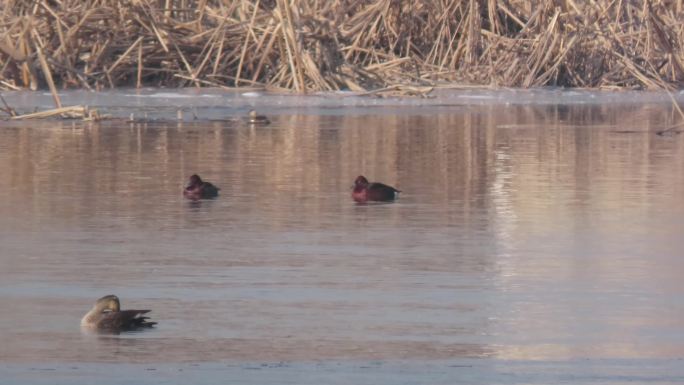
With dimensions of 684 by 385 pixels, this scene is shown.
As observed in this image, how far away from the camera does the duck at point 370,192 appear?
9.48 metres

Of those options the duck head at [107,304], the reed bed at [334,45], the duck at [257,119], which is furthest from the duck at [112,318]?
the reed bed at [334,45]

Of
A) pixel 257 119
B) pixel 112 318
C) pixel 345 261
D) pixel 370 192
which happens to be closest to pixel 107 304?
pixel 112 318

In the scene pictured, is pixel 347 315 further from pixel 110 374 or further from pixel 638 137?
pixel 638 137

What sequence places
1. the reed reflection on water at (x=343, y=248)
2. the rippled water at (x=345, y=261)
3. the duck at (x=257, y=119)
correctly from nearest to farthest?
the rippled water at (x=345, y=261), the reed reflection on water at (x=343, y=248), the duck at (x=257, y=119)

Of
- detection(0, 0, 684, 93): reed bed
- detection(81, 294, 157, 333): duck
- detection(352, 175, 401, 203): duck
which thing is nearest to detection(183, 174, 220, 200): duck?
detection(352, 175, 401, 203): duck

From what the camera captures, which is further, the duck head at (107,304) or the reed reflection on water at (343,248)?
the duck head at (107,304)

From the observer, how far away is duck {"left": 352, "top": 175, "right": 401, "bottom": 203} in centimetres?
948

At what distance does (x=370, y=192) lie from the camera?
31.1ft

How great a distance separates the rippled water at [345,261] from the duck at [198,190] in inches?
3.9

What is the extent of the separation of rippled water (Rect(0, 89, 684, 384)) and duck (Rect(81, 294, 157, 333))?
7 cm

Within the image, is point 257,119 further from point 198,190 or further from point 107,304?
point 107,304

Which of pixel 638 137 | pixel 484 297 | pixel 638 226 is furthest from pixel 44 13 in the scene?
pixel 484 297

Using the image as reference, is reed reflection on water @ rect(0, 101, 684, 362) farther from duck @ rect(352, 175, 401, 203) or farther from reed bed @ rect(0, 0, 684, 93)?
reed bed @ rect(0, 0, 684, 93)

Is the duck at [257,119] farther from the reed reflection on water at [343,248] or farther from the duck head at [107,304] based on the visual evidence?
the duck head at [107,304]
